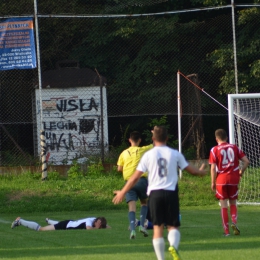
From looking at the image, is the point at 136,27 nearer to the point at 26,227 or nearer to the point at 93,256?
the point at 26,227

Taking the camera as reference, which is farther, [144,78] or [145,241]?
[144,78]

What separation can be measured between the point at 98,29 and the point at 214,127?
486 cm

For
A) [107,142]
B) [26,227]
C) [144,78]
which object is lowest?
[26,227]

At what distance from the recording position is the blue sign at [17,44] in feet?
66.4

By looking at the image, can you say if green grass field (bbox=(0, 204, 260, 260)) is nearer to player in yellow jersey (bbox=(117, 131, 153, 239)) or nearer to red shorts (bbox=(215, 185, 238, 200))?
player in yellow jersey (bbox=(117, 131, 153, 239))

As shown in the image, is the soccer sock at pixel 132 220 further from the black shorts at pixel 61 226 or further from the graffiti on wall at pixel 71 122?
the graffiti on wall at pixel 71 122

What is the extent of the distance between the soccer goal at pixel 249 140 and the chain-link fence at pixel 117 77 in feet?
5.25

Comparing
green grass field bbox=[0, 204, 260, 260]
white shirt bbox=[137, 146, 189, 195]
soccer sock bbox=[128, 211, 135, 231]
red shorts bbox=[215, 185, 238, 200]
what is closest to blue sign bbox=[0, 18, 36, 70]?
green grass field bbox=[0, 204, 260, 260]

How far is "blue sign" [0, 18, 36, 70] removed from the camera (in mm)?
20250

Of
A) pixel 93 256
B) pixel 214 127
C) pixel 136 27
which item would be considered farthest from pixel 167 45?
pixel 93 256

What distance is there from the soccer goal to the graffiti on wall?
4.38m

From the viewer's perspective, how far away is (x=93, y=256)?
9.80 metres

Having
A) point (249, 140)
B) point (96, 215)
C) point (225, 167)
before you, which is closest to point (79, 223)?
point (225, 167)

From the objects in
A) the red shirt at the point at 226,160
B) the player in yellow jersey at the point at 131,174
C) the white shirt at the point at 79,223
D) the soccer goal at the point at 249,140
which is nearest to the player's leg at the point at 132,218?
the player in yellow jersey at the point at 131,174
